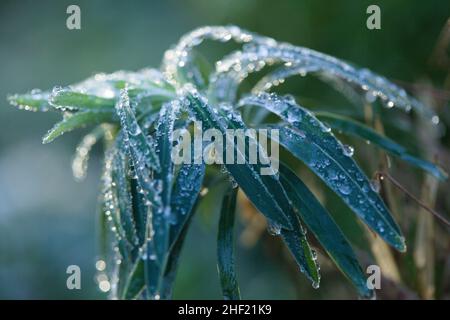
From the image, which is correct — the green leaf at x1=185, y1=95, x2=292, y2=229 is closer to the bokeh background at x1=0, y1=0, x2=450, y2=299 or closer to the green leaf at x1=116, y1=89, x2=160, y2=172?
the green leaf at x1=116, y1=89, x2=160, y2=172

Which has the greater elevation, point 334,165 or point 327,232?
point 334,165

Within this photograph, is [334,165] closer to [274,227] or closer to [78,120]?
[274,227]

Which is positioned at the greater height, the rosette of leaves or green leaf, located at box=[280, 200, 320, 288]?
the rosette of leaves

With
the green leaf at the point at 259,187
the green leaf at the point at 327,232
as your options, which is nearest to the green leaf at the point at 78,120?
the green leaf at the point at 259,187

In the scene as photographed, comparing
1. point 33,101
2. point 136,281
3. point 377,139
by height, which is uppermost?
point 33,101

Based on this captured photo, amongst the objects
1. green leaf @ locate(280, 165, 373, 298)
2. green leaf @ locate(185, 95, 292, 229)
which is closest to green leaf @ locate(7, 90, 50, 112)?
green leaf @ locate(185, 95, 292, 229)

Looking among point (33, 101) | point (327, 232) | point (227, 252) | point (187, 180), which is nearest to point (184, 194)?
point (187, 180)

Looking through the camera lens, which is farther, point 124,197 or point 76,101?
point 76,101
